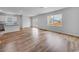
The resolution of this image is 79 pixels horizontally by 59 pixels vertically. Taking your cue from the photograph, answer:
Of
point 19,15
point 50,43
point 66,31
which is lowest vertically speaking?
point 50,43

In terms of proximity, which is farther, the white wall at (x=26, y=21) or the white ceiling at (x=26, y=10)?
the white wall at (x=26, y=21)

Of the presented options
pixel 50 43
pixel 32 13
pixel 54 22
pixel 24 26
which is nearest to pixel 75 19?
pixel 54 22

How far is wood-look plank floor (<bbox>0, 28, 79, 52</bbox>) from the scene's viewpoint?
2.02 meters

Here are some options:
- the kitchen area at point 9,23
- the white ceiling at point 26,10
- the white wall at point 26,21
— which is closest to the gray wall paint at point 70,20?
the white ceiling at point 26,10

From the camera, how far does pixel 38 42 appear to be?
6.86 feet

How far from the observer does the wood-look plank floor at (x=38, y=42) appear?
2.02m

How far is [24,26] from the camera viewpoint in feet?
7.27

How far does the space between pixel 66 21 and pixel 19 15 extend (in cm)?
98

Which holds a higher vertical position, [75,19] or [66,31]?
[75,19]

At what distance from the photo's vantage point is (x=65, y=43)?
2.04 metres

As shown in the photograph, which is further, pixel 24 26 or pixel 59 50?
pixel 24 26

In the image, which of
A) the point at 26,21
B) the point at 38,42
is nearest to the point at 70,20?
the point at 38,42

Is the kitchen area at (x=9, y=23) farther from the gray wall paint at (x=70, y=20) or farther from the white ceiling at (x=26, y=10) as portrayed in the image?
the gray wall paint at (x=70, y=20)
